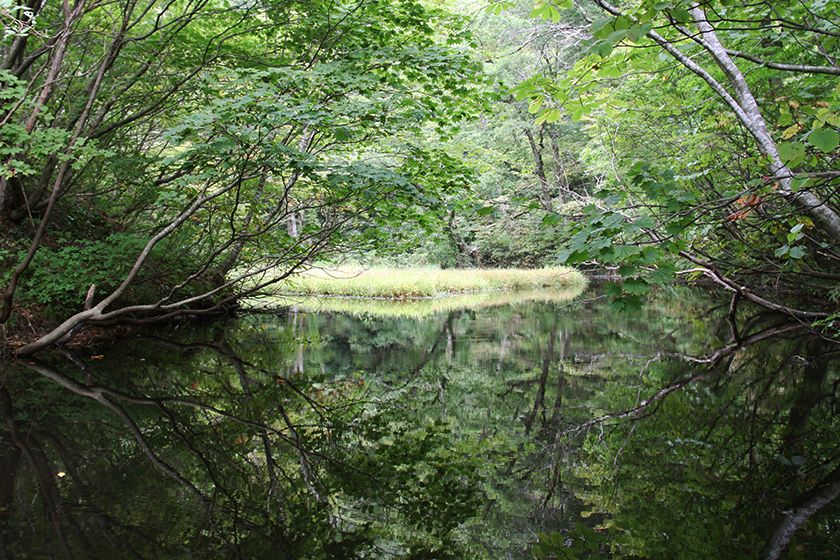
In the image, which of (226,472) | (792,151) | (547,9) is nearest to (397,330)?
(226,472)

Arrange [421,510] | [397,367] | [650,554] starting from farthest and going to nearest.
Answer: [397,367]
[421,510]
[650,554]

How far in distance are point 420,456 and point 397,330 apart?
5.99 meters

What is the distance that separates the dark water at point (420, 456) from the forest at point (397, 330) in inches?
0.9

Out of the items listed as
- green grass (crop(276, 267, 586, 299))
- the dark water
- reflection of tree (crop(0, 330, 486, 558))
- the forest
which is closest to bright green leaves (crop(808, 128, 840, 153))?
the forest

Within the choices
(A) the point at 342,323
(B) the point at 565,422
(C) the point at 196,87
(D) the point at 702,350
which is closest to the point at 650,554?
(B) the point at 565,422

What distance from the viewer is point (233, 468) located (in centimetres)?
304

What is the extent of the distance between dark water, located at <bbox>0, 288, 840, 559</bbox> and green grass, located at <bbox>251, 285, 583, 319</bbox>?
5.73 m

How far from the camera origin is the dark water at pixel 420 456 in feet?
7.59

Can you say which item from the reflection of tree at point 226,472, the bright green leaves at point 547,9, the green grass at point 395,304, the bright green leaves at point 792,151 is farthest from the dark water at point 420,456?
the green grass at point 395,304

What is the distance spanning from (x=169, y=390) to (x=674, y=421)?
4193 mm

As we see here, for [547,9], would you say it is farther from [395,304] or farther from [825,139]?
[395,304]

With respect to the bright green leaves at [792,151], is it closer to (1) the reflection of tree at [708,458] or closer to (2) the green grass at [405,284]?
(1) the reflection of tree at [708,458]

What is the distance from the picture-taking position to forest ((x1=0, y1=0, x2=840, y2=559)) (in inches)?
93.3

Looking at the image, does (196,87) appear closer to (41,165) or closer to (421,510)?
(41,165)
